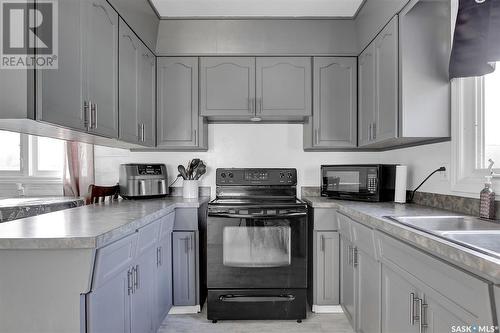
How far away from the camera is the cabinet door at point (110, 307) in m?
1.13

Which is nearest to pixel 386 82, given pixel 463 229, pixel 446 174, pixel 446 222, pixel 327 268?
pixel 446 174

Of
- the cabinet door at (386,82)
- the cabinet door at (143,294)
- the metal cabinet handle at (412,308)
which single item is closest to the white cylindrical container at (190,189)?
the cabinet door at (143,294)

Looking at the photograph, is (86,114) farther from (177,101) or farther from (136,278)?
(177,101)

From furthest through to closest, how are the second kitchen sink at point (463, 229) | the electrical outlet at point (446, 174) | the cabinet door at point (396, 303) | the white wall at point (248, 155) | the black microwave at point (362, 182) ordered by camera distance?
the white wall at point (248, 155)
the black microwave at point (362, 182)
the electrical outlet at point (446, 174)
the cabinet door at point (396, 303)
the second kitchen sink at point (463, 229)

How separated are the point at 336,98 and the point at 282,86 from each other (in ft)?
1.62

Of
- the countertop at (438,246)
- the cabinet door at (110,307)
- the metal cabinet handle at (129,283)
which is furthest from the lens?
the metal cabinet handle at (129,283)

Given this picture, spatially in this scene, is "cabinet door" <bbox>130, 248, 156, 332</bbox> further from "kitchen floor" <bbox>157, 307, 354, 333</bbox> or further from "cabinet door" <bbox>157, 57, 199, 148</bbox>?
"cabinet door" <bbox>157, 57, 199, 148</bbox>

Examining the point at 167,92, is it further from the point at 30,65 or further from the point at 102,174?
the point at 30,65

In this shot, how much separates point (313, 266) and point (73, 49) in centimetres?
215

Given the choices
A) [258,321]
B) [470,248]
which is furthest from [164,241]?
[470,248]

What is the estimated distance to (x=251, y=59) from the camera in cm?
256

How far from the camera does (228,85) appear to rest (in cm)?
257

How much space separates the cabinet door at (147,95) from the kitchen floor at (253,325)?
1426mm

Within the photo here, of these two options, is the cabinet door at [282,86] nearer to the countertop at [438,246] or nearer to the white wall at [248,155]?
the white wall at [248,155]
